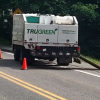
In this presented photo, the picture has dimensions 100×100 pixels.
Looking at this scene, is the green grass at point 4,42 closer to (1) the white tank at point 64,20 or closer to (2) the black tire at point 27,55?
(2) the black tire at point 27,55

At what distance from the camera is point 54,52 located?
62.6 feet

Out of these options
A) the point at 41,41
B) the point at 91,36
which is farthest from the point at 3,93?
the point at 91,36

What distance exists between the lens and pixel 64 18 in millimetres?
19594

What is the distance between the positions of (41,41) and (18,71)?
2412 mm

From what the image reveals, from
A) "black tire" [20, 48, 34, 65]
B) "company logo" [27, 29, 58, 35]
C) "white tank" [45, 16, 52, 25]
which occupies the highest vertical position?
"white tank" [45, 16, 52, 25]

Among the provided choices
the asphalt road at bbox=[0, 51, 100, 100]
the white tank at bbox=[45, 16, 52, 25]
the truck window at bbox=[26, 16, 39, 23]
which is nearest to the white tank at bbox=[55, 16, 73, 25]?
the white tank at bbox=[45, 16, 52, 25]

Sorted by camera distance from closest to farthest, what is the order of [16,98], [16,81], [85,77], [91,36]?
[16,98], [16,81], [85,77], [91,36]

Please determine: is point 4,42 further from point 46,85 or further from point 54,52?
point 46,85

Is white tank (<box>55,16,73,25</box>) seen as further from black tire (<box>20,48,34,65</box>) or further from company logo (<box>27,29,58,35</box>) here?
black tire (<box>20,48,34,65</box>)

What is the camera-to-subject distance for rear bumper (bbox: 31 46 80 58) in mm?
18875

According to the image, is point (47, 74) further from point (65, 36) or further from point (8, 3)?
point (8, 3)

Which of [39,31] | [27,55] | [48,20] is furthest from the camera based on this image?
[27,55]

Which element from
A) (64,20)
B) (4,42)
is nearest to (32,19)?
(64,20)

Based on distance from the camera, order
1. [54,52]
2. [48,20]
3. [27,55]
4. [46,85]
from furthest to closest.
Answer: [27,55] → [48,20] → [54,52] → [46,85]
